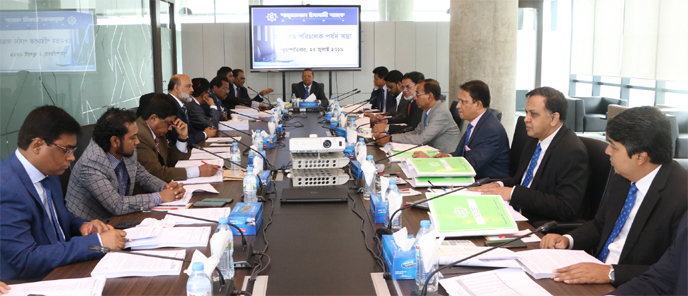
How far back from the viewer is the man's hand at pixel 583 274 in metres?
1.67

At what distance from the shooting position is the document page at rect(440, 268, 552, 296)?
5.17ft

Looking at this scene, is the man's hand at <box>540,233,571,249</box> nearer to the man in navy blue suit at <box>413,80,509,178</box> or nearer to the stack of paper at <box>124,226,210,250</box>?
the stack of paper at <box>124,226,210,250</box>

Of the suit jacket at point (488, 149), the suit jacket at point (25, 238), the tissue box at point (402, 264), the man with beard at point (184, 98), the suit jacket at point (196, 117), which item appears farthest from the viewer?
the suit jacket at point (196, 117)

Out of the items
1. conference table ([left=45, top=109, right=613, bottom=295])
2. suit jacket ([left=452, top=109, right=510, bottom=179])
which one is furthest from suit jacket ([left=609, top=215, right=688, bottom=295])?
suit jacket ([left=452, top=109, right=510, bottom=179])

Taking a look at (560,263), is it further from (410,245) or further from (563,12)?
(563,12)

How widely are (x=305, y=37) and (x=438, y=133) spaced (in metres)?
5.48

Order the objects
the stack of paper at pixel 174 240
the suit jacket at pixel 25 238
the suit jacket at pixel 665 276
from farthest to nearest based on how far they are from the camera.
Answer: the stack of paper at pixel 174 240, the suit jacket at pixel 25 238, the suit jacket at pixel 665 276

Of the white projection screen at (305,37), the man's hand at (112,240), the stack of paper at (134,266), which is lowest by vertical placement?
the stack of paper at (134,266)

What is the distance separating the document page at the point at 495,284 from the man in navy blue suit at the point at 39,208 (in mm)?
1171

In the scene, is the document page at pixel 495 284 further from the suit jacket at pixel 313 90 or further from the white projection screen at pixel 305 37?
the white projection screen at pixel 305 37

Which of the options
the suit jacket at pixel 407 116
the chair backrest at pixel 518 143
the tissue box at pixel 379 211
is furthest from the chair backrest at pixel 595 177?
the suit jacket at pixel 407 116

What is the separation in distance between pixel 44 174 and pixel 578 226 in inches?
84.4

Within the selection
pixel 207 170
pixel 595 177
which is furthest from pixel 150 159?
pixel 595 177

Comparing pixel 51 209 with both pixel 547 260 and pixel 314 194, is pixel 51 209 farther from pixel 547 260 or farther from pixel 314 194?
pixel 547 260
